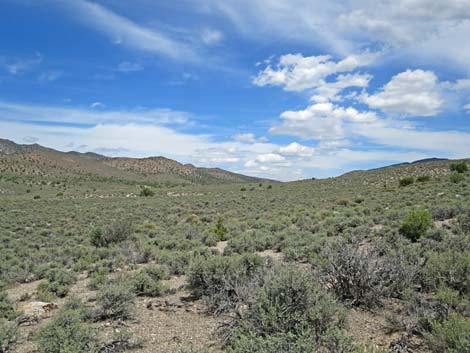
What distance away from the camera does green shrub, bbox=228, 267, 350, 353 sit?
4668 mm

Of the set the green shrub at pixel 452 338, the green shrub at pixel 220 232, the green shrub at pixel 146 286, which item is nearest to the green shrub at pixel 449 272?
the green shrub at pixel 452 338

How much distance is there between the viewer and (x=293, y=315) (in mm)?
5062

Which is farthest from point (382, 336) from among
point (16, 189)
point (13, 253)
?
point (16, 189)

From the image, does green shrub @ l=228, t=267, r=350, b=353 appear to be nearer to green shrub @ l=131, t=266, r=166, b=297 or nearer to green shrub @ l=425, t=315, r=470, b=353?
green shrub @ l=425, t=315, r=470, b=353

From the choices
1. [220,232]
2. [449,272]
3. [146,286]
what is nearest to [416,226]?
[449,272]

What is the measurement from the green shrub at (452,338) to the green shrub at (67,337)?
4.47 m

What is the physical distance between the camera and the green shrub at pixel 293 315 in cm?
467

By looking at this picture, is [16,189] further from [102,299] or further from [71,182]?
[102,299]

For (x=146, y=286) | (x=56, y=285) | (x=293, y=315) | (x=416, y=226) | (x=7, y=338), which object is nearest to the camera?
(x=293, y=315)

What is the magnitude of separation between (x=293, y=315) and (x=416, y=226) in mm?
9117

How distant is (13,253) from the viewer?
1543 cm

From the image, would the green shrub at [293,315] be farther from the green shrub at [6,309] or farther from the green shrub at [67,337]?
the green shrub at [6,309]

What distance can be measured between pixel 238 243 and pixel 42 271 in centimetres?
691

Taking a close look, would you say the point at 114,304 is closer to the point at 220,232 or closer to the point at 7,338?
the point at 7,338
